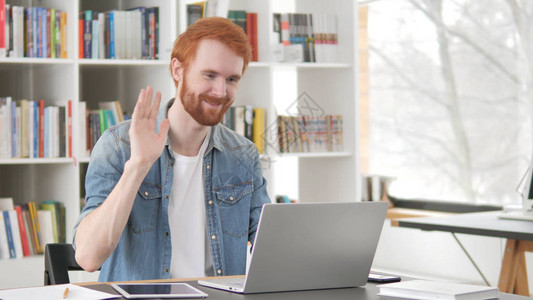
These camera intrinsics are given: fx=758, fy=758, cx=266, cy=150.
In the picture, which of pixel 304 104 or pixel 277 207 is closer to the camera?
pixel 277 207

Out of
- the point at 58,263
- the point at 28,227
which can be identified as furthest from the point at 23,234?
the point at 58,263

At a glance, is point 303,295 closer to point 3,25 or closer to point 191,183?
point 191,183

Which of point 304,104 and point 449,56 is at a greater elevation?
point 449,56

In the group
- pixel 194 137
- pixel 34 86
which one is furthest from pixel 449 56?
pixel 194 137

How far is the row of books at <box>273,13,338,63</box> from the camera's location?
4.07 meters

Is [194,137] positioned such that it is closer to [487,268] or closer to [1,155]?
[1,155]

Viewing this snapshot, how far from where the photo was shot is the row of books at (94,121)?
139 inches

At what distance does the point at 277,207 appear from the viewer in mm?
1522

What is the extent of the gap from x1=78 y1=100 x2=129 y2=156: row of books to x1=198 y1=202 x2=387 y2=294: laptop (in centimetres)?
201

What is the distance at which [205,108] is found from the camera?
2156 millimetres

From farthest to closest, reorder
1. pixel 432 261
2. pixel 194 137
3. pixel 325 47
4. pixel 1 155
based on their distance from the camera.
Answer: pixel 432 261 < pixel 325 47 < pixel 1 155 < pixel 194 137

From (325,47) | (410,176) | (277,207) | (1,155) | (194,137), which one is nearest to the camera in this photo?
(277,207)

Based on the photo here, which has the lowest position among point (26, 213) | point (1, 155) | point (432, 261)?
point (432, 261)

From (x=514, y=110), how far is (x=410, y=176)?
93 cm
